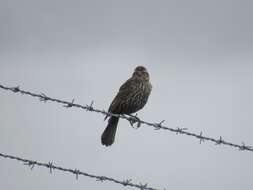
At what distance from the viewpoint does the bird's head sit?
638 inches

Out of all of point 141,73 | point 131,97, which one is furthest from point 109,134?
point 141,73

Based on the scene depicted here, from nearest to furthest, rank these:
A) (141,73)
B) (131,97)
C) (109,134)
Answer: (109,134) → (131,97) → (141,73)

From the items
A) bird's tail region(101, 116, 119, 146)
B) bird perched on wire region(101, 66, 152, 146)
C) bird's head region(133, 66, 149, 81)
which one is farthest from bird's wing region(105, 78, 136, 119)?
bird's tail region(101, 116, 119, 146)

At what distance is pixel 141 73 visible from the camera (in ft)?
53.5

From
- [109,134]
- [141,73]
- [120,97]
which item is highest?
[141,73]

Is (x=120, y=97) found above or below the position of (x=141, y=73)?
below

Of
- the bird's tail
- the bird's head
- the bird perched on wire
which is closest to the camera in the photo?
the bird's tail

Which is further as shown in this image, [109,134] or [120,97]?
[120,97]

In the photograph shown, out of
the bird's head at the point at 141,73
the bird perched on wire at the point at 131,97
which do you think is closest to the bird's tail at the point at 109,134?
the bird perched on wire at the point at 131,97

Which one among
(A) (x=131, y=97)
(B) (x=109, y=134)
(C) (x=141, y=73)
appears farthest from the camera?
(C) (x=141, y=73)

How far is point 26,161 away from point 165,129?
1.99 metres

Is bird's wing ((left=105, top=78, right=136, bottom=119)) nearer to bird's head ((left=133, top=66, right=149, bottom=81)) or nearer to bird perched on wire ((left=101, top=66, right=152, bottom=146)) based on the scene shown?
bird perched on wire ((left=101, top=66, right=152, bottom=146))

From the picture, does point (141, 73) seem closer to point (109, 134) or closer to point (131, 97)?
point (131, 97)

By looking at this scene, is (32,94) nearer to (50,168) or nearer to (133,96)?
(50,168)
